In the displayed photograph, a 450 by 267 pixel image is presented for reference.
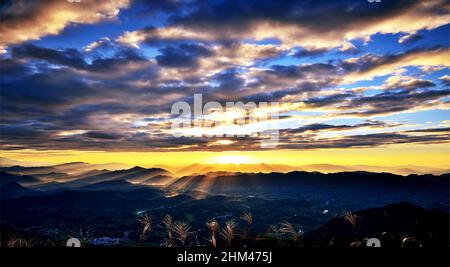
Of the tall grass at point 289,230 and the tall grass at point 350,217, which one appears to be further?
the tall grass at point 350,217

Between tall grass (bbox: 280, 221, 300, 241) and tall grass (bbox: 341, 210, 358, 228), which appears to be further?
tall grass (bbox: 341, 210, 358, 228)

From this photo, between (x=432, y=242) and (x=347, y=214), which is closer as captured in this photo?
(x=432, y=242)

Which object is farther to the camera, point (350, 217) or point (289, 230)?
point (350, 217)
